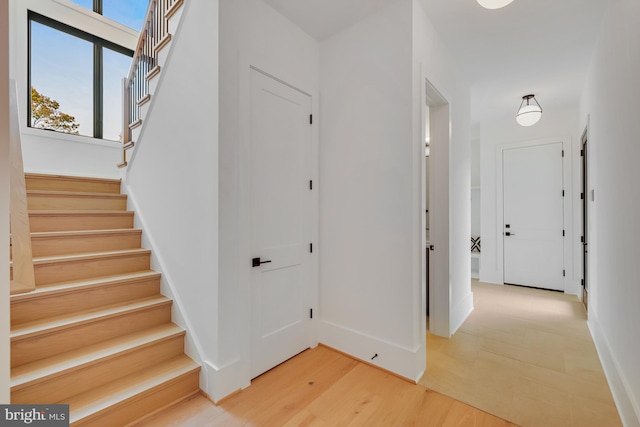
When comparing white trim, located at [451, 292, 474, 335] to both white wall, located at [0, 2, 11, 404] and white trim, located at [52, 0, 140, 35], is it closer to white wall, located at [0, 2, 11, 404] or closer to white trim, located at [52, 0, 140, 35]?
white wall, located at [0, 2, 11, 404]

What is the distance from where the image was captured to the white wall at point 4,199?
906 millimetres

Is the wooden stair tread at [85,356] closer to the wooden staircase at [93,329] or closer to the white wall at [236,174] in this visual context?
the wooden staircase at [93,329]

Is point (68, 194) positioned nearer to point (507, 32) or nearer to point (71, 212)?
point (71, 212)

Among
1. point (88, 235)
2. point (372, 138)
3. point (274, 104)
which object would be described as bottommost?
point (88, 235)

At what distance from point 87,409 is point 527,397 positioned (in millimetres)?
2671

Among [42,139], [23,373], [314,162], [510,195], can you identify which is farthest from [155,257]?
[510,195]

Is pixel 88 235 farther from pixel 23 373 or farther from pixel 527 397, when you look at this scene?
pixel 527 397

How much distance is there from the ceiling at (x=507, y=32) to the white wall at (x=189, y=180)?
728 millimetres

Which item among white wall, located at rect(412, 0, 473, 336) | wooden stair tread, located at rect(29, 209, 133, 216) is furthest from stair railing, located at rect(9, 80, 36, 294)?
white wall, located at rect(412, 0, 473, 336)

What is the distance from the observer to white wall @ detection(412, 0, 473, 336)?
2.23m

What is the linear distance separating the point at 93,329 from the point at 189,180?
1175 millimetres

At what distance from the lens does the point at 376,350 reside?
2.25 m

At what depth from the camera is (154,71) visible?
2.54 m

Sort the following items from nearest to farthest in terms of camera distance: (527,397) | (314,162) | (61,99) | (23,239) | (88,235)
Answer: (23,239), (527,397), (88,235), (314,162), (61,99)
